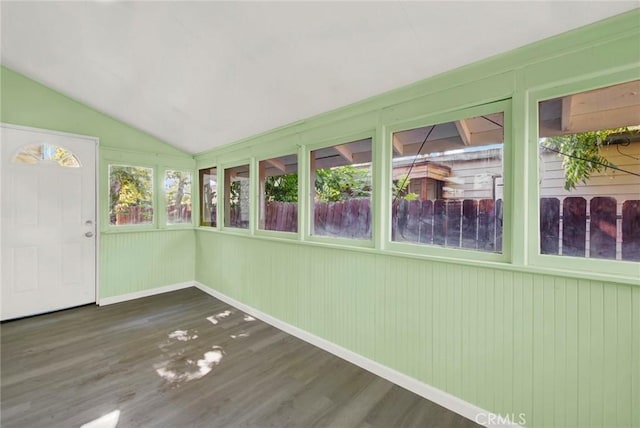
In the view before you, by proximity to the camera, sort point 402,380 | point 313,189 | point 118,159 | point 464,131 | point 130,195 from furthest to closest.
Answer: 1. point 130,195
2. point 118,159
3. point 313,189
4. point 402,380
5. point 464,131

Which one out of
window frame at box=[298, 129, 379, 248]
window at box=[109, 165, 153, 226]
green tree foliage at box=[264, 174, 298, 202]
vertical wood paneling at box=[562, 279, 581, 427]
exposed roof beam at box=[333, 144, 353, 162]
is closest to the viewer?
vertical wood paneling at box=[562, 279, 581, 427]

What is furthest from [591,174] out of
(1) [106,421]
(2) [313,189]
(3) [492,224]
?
(1) [106,421]

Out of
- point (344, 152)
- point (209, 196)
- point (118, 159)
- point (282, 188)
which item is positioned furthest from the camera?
point (209, 196)

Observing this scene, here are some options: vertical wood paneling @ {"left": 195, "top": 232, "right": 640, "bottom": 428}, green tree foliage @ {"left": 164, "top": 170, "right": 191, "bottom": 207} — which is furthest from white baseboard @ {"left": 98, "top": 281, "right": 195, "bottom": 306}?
vertical wood paneling @ {"left": 195, "top": 232, "right": 640, "bottom": 428}

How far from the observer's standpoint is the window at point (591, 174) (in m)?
1.38

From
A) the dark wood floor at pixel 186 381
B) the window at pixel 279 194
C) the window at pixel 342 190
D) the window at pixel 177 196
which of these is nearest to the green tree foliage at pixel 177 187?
the window at pixel 177 196

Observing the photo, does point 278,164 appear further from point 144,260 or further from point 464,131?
point 144,260

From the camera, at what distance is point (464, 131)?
6.21 ft

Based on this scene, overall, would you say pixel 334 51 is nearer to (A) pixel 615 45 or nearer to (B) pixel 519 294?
(A) pixel 615 45

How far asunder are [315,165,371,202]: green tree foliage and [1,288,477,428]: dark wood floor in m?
1.46

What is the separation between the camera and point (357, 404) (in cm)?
190

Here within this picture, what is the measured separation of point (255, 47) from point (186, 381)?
8.34 ft

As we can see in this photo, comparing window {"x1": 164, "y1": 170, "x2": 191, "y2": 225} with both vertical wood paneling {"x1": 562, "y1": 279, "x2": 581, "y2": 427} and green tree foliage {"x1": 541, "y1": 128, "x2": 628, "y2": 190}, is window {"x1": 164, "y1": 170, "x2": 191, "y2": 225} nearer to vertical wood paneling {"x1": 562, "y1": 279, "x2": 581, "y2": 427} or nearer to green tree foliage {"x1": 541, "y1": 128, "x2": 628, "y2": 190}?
green tree foliage {"x1": 541, "y1": 128, "x2": 628, "y2": 190}

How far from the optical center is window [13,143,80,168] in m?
3.18
